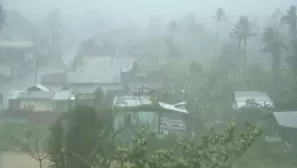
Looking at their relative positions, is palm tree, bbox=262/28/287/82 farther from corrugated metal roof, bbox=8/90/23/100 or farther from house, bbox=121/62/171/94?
corrugated metal roof, bbox=8/90/23/100

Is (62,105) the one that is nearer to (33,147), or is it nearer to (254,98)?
(33,147)

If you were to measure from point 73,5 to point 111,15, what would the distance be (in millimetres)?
171

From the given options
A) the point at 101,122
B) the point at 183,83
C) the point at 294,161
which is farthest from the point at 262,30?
the point at 101,122

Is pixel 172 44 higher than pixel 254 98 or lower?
higher

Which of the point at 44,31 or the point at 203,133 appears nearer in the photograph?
the point at 203,133

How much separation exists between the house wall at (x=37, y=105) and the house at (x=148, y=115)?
0.28 meters

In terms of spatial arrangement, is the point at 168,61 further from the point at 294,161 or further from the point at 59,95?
the point at 294,161

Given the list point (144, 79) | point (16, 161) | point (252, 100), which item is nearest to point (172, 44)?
point (144, 79)

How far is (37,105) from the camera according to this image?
71.4 inches

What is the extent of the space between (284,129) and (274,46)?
0.35 meters

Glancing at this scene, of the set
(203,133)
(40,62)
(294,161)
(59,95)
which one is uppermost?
(40,62)

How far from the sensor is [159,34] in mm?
1868

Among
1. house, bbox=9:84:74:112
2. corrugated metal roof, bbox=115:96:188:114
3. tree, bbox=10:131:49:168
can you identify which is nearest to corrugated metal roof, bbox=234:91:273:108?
corrugated metal roof, bbox=115:96:188:114

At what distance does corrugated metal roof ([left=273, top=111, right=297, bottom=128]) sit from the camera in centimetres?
178
